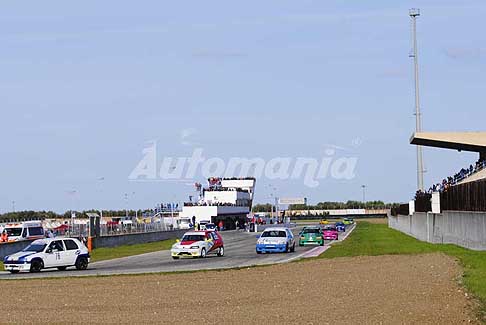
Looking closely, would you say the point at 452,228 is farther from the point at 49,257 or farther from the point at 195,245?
the point at 49,257

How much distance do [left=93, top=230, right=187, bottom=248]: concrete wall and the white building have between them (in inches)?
650

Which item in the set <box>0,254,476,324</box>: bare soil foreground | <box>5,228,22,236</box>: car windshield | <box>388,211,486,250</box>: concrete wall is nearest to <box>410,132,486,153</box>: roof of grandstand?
<box>388,211,486,250</box>: concrete wall

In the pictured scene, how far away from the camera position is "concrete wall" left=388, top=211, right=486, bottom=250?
3838 cm

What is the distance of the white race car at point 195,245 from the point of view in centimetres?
4478

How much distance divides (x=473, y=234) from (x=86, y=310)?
2429 cm

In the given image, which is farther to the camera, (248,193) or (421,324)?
(248,193)

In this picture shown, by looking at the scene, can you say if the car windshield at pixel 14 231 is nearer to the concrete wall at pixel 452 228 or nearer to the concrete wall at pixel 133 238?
the concrete wall at pixel 133 238

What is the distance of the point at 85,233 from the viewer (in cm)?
6425

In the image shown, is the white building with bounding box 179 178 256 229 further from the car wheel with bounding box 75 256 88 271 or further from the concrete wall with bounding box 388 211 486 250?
the car wheel with bounding box 75 256 88 271

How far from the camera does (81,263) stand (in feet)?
125

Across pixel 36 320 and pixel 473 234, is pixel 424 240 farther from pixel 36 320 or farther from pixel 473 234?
pixel 36 320

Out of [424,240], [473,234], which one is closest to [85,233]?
[424,240]

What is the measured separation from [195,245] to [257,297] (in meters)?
23.2

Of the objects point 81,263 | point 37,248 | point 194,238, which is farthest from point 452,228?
point 37,248
